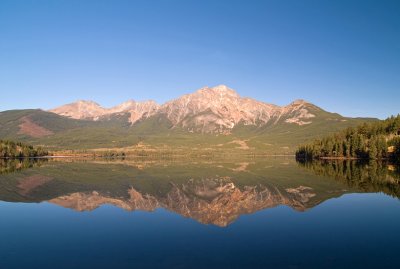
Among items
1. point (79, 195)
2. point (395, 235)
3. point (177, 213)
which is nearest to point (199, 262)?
point (395, 235)

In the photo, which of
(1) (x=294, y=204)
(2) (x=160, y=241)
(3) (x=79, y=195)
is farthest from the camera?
(3) (x=79, y=195)

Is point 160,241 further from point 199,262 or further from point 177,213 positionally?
point 177,213

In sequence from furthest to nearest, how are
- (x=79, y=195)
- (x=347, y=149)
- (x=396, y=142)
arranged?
(x=347, y=149) → (x=396, y=142) → (x=79, y=195)

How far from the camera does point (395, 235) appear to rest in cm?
3306

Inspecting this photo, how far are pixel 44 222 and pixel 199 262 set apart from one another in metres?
24.9

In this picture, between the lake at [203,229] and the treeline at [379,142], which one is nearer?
the lake at [203,229]

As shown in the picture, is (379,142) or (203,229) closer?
(203,229)

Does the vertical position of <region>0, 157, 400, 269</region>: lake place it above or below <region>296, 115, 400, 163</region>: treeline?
below

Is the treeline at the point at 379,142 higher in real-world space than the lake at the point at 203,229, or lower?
higher

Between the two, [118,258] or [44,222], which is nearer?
[118,258]

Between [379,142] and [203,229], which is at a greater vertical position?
[379,142]

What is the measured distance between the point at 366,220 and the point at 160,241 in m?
25.0

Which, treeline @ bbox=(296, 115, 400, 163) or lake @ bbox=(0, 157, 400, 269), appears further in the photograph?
treeline @ bbox=(296, 115, 400, 163)

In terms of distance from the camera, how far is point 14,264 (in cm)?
2534
